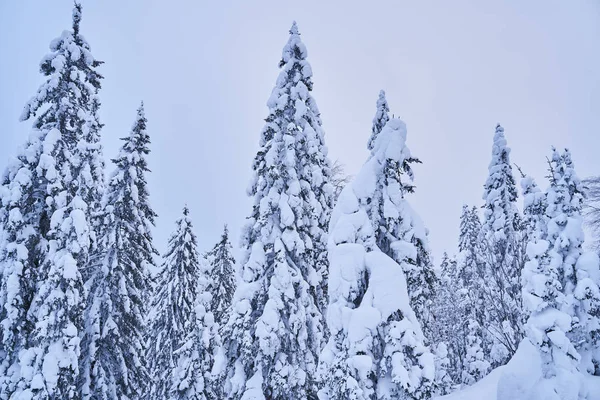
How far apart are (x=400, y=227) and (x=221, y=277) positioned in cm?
1957

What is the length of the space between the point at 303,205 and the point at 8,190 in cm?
1019

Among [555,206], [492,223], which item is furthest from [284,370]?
Answer: [492,223]

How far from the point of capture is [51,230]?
13141 mm

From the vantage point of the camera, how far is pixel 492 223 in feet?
67.5

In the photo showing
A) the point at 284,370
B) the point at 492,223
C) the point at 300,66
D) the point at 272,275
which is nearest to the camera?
the point at 284,370

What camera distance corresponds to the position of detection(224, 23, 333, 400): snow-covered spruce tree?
1289 cm

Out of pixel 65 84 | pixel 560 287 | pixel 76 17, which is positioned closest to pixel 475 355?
pixel 560 287

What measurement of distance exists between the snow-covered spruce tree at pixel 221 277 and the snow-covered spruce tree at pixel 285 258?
43.2 ft

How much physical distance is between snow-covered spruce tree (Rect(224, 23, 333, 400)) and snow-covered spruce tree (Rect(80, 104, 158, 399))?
537cm

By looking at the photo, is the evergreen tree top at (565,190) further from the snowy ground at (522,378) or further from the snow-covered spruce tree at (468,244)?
the snow-covered spruce tree at (468,244)

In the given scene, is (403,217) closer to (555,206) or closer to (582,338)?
(555,206)

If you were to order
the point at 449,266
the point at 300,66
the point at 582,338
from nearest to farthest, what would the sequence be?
the point at 582,338 < the point at 300,66 < the point at 449,266

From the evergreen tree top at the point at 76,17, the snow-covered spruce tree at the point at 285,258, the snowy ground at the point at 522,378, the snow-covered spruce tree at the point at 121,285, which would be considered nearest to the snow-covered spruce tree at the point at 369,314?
the snowy ground at the point at 522,378

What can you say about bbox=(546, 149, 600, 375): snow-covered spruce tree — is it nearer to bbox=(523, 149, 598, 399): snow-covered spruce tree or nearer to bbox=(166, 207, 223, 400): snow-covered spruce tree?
bbox=(523, 149, 598, 399): snow-covered spruce tree
